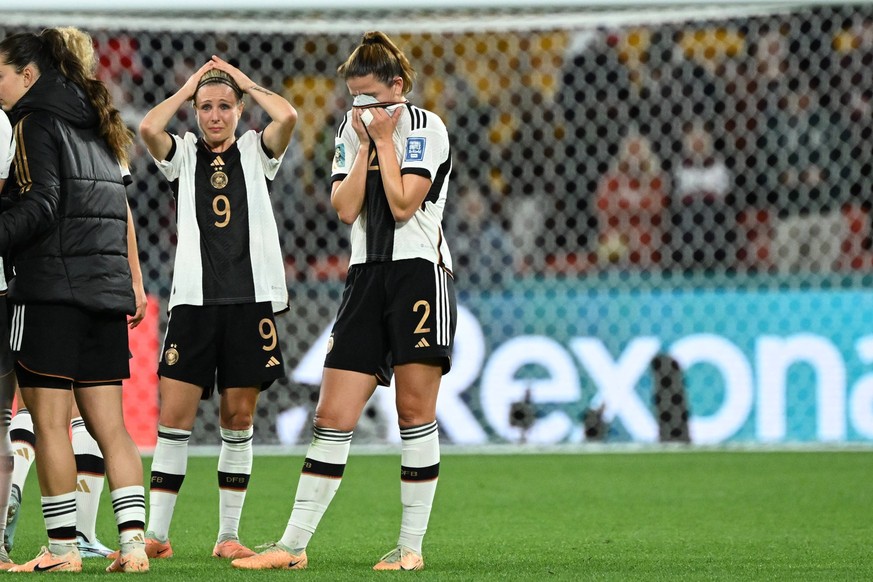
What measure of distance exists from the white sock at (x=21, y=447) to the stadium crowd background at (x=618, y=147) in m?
4.11

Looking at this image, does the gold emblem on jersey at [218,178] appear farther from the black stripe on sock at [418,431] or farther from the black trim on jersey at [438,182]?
the black stripe on sock at [418,431]

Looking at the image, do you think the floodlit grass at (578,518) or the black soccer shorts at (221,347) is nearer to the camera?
the floodlit grass at (578,518)

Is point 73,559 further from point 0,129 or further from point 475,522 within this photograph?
point 475,522

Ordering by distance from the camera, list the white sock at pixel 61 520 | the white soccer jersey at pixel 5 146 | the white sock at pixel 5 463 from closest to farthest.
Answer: the white soccer jersey at pixel 5 146 < the white sock at pixel 61 520 < the white sock at pixel 5 463

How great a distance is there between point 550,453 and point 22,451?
4186mm

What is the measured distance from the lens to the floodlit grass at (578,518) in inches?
158

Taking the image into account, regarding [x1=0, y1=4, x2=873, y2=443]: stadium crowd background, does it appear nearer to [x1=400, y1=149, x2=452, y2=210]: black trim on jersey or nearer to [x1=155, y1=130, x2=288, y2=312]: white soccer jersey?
[x1=155, y1=130, x2=288, y2=312]: white soccer jersey

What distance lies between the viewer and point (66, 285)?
146 inches

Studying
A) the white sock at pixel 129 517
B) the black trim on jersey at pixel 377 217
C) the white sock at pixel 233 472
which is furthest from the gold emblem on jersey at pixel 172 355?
the black trim on jersey at pixel 377 217

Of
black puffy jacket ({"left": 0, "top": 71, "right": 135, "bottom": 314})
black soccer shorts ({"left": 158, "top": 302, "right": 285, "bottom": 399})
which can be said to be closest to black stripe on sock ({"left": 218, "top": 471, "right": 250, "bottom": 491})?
black soccer shorts ({"left": 158, "top": 302, "right": 285, "bottom": 399})

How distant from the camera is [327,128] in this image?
9.82m

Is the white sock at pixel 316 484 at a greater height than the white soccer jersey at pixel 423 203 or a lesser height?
lesser

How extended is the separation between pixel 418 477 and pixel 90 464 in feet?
3.72

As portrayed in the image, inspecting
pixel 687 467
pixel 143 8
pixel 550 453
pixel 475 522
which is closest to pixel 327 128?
pixel 143 8
